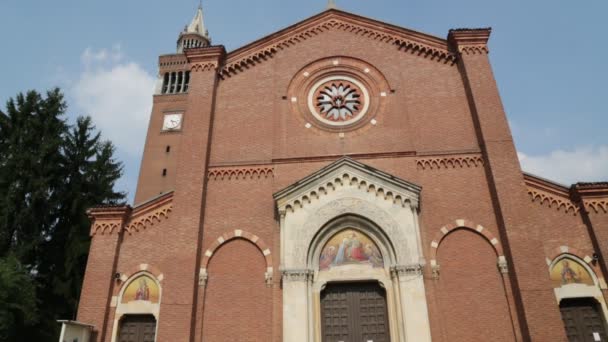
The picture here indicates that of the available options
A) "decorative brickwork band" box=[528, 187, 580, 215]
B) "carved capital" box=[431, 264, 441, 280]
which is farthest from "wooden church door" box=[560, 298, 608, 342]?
"carved capital" box=[431, 264, 441, 280]

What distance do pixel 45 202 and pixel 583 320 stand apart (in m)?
19.3

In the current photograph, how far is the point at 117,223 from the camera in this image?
12.8 m

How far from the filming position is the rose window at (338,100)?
48.5 ft

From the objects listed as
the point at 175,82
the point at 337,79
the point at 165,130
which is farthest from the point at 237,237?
the point at 175,82

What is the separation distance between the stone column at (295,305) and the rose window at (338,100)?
535cm

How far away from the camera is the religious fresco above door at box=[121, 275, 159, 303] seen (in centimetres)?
1216

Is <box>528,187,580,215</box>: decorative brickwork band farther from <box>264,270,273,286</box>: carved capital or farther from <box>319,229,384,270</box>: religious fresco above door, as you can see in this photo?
<box>264,270,273,286</box>: carved capital

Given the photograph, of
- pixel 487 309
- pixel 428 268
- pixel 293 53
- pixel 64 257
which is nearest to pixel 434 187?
pixel 428 268

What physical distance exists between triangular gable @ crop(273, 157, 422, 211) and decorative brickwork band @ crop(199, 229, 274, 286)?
1.18 m

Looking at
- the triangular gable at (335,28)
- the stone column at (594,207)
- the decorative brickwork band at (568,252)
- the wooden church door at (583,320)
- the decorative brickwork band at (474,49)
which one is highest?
the triangular gable at (335,28)

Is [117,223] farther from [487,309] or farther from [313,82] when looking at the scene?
[487,309]

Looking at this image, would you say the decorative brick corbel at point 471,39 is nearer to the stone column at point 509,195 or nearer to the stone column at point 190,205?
the stone column at point 509,195

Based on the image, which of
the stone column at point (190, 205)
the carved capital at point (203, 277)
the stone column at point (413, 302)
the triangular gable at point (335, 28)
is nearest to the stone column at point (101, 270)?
the stone column at point (190, 205)

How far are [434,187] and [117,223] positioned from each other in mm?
9293
